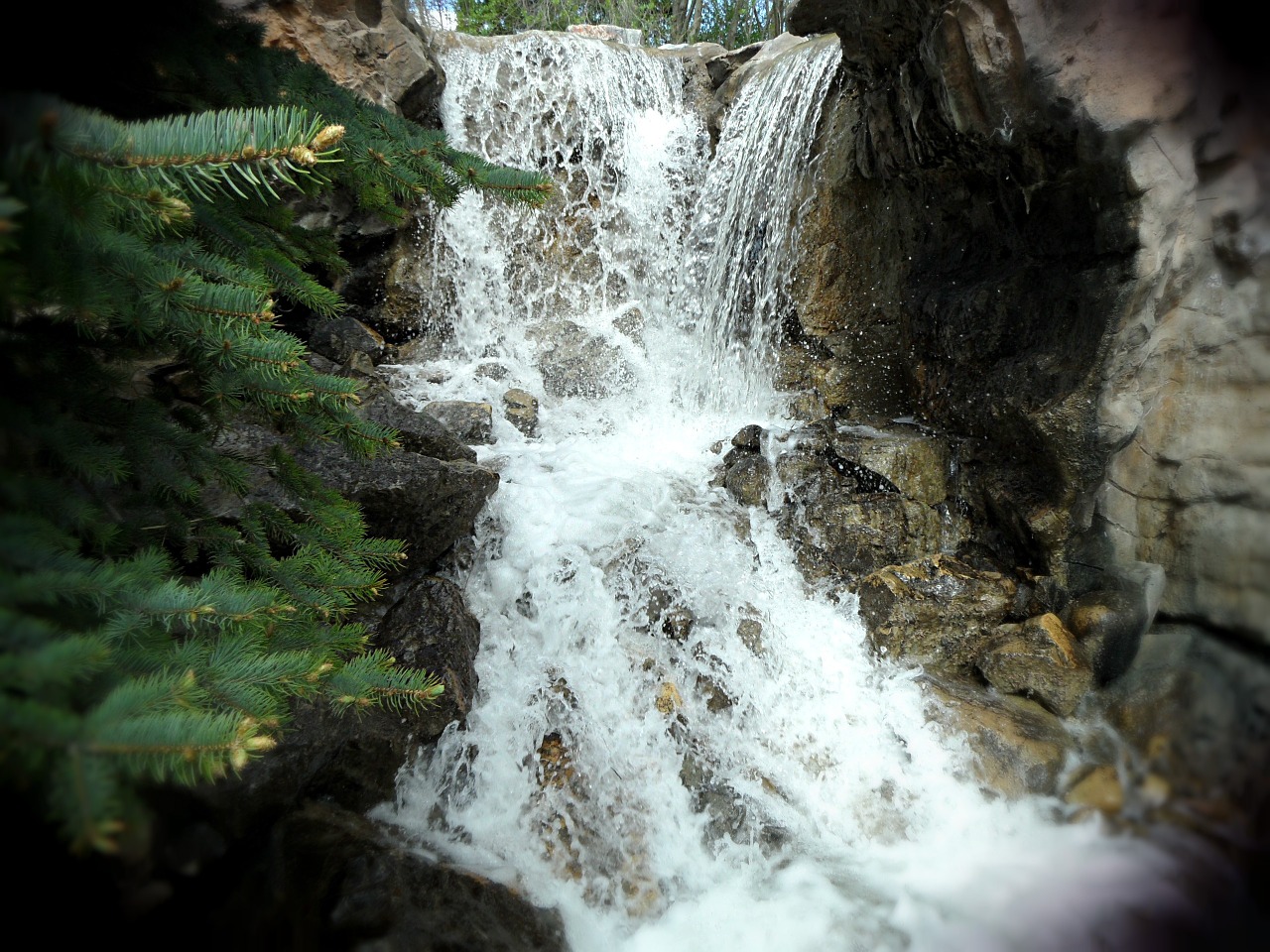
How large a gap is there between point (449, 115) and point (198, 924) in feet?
30.5

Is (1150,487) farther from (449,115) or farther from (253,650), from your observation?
(449,115)

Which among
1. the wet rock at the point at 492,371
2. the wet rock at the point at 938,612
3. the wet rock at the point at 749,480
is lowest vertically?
the wet rock at the point at 938,612

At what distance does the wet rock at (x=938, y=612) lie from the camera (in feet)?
13.2

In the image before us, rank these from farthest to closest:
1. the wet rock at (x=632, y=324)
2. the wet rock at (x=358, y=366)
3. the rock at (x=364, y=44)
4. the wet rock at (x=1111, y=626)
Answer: the wet rock at (x=632, y=324) < the rock at (x=364, y=44) < the wet rock at (x=358, y=366) < the wet rock at (x=1111, y=626)

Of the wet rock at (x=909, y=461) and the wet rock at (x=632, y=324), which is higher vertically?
the wet rock at (x=632, y=324)

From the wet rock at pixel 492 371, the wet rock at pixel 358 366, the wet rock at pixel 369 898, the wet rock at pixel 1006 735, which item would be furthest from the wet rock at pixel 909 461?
the wet rock at pixel 358 366

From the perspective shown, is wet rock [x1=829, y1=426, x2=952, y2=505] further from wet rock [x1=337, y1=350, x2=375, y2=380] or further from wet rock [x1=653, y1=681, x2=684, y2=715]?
wet rock [x1=337, y1=350, x2=375, y2=380]

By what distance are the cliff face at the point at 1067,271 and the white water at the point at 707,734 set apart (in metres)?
0.65

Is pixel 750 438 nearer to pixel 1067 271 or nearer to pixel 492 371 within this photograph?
pixel 1067 271

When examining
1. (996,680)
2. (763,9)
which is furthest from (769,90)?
(763,9)

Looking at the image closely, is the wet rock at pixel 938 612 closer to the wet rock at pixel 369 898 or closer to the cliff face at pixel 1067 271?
the cliff face at pixel 1067 271

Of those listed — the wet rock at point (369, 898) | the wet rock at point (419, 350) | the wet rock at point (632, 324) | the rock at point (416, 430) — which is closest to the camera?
the wet rock at point (369, 898)

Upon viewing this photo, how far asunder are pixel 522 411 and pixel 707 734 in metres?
3.79

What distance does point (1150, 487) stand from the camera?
1.94 meters
